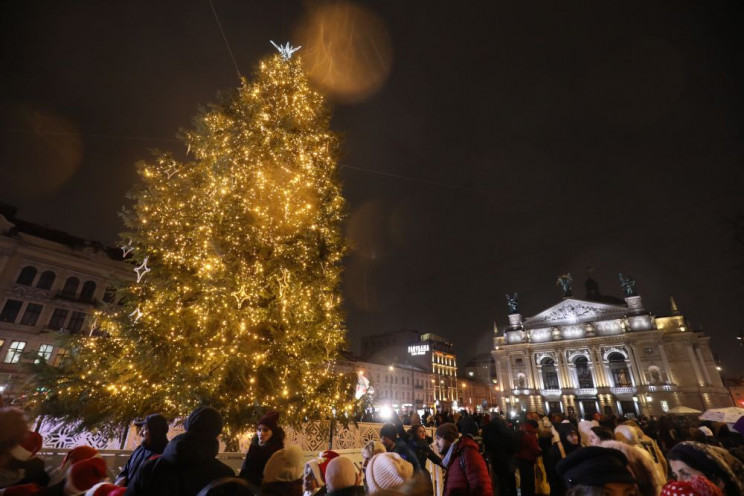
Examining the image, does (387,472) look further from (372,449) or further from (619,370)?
(619,370)

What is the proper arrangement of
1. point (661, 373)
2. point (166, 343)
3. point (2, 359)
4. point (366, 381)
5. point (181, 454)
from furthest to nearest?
point (661, 373) < point (2, 359) < point (366, 381) < point (166, 343) < point (181, 454)

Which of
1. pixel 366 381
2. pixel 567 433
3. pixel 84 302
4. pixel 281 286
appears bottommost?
pixel 567 433

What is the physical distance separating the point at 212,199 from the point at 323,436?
244 inches

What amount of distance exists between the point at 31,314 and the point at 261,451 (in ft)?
107

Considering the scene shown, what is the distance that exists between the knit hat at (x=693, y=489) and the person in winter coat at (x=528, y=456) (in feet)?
15.3

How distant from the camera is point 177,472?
251 cm

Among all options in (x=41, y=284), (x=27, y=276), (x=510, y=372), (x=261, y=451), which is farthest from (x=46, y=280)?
(x=510, y=372)

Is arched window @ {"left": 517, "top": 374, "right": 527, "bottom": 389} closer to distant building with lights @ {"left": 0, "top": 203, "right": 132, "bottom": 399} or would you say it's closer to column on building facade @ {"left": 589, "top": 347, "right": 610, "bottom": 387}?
column on building facade @ {"left": 589, "top": 347, "right": 610, "bottom": 387}

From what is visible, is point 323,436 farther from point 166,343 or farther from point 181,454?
point 181,454

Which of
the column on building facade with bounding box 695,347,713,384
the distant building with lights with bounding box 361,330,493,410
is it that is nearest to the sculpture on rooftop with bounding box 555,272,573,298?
the column on building facade with bounding box 695,347,713,384

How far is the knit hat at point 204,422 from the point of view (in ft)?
8.91

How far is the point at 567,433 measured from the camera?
7008 millimetres

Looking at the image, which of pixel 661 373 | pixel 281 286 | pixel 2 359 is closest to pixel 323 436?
pixel 281 286

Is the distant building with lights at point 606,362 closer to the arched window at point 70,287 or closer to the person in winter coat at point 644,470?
the person in winter coat at point 644,470
